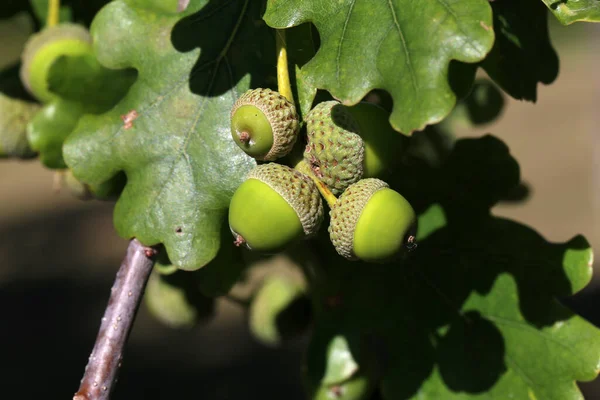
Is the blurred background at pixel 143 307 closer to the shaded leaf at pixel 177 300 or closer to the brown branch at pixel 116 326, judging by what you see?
the shaded leaf at pixel 177 300

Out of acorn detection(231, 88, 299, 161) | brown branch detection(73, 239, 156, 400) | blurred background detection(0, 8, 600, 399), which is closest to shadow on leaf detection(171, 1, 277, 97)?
acorn detection(231, 88, 299, 161)

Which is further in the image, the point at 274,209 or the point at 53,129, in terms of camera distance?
the point at 53,129

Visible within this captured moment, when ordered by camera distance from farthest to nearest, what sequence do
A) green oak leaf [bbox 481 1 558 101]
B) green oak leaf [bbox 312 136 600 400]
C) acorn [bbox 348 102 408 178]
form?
green oak leaf [bbox 312 136 600 400] → green oak leaf [bbox 481 1 558 101] → acorn [bbox 348 102 408 178]

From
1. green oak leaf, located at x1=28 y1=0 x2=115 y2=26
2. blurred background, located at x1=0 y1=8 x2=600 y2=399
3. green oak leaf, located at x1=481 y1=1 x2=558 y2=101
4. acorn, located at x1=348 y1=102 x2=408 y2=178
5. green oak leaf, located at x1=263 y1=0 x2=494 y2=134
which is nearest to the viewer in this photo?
green oak leaf, located at x1=263 y1=0 x2=494 y2=134

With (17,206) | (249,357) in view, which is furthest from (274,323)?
(17,206)

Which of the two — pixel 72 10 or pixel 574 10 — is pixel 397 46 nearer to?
pixel 574 10

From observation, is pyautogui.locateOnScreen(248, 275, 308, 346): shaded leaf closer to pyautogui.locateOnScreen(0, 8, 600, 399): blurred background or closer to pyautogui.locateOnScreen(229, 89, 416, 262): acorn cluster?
pyautogui.locateOnScreen(229, 89, 416, 262): acorn cluster

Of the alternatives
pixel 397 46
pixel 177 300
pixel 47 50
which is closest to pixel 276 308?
pixel 177 300
